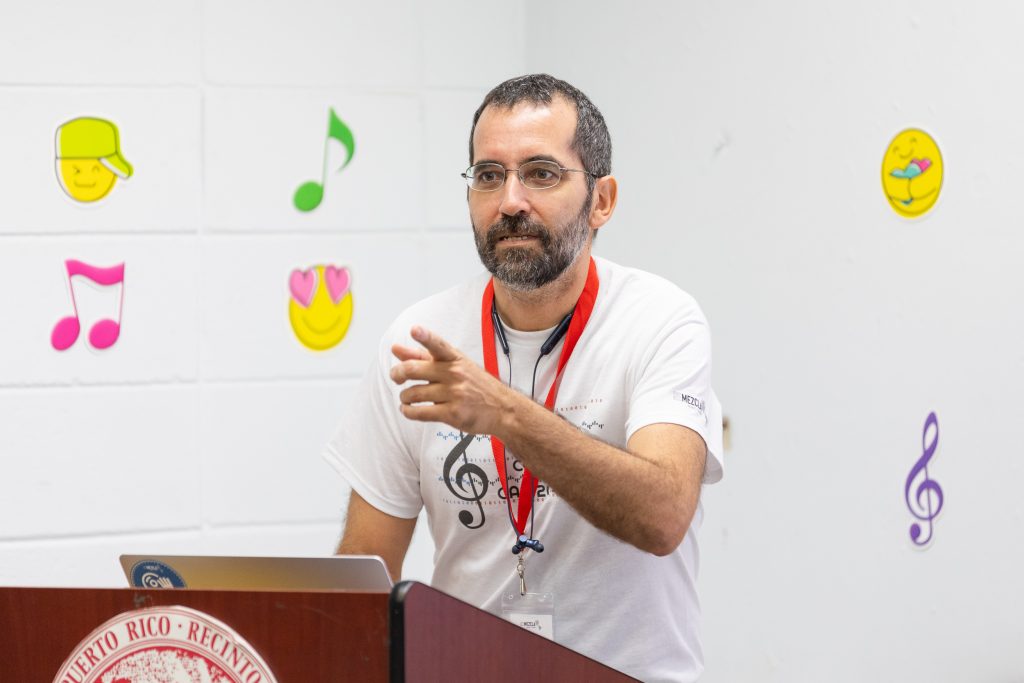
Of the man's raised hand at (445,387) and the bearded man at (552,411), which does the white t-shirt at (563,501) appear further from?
the man's raised hand at (445,387)

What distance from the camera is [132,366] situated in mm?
3291

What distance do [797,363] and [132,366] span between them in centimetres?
194

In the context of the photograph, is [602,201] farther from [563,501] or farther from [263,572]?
[263,572]

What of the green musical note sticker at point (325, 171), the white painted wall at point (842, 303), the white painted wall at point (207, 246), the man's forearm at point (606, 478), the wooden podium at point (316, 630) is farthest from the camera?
the green musical note sticker at point (325, 171)

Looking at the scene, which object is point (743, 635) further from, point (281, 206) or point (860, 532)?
point (281, 206)

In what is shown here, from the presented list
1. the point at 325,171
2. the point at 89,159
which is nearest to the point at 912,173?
the point at 325,171

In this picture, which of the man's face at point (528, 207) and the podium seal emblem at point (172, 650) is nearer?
the podium seal emblem at point (172, 650)

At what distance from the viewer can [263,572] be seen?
122 centimetres

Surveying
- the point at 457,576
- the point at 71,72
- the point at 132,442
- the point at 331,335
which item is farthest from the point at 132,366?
the point at 457,576

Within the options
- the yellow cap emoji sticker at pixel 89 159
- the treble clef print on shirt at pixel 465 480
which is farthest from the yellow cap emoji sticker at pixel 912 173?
the yellow cap emoji sticker at pixel 89 159

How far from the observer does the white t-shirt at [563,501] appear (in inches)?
66.2

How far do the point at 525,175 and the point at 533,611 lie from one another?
2.22ft

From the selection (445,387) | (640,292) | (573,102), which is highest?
(573,102)

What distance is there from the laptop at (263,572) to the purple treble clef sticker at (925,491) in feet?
3.93
